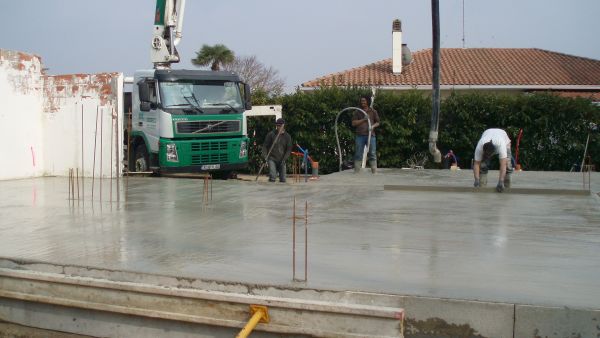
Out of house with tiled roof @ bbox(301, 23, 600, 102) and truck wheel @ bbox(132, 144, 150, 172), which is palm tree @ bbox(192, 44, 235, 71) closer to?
house with tiled roof @ bbox(301, 23, 600, 102)

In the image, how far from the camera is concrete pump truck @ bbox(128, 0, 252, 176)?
15.5 metres

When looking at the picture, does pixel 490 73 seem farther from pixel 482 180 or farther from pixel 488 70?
pixel 482 180

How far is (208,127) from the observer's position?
52.4ft

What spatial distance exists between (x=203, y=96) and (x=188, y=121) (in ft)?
2.91

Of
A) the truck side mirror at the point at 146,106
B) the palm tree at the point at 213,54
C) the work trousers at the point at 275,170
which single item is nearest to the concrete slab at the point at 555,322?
the work trousers at the point at 275,170

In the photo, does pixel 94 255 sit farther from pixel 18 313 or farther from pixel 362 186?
pixel 362 186

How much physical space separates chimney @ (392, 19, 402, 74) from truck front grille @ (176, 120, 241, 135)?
18066 millimetres

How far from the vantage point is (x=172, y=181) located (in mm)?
14359

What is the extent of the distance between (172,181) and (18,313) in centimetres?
826

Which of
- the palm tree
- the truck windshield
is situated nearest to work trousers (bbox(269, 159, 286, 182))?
the truck windshield

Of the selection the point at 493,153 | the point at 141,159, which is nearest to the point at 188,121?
the point at 141,159

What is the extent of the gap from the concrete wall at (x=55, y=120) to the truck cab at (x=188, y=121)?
83 cm

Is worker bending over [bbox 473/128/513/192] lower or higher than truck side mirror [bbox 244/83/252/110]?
lower

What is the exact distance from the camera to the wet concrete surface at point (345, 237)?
545cm
